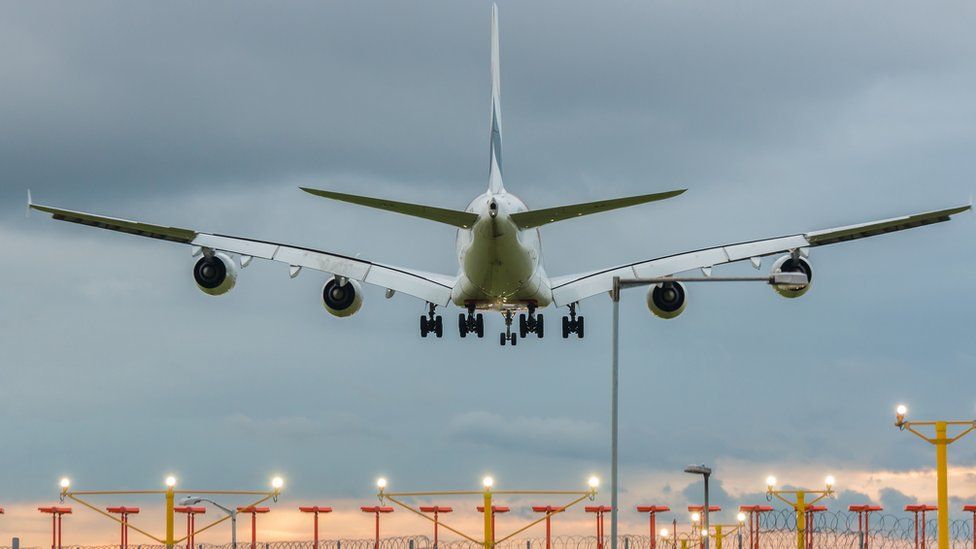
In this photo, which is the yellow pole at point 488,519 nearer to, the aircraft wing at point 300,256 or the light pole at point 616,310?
the aircraft wing at point 300,256

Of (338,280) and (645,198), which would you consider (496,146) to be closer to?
(338,280)

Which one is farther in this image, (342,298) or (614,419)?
(342,298)

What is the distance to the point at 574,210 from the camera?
165ft

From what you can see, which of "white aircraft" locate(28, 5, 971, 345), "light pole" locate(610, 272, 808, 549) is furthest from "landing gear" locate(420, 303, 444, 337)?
"light pole" locate(610, 272, 808, 549)

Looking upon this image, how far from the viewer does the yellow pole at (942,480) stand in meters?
48.6

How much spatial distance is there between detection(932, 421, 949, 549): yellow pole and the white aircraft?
34.2ft

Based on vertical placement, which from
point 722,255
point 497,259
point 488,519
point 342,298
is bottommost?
point 488,519

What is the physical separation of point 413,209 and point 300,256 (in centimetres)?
1433

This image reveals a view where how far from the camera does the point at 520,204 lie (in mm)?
55656

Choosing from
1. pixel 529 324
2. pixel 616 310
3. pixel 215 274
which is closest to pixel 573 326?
pixel 529 324

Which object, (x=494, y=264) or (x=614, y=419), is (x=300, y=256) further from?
(x=614, y=419)

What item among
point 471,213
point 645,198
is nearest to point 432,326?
point 471,213

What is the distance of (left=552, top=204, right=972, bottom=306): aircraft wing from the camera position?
59.7 m

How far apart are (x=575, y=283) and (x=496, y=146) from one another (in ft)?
31.6
